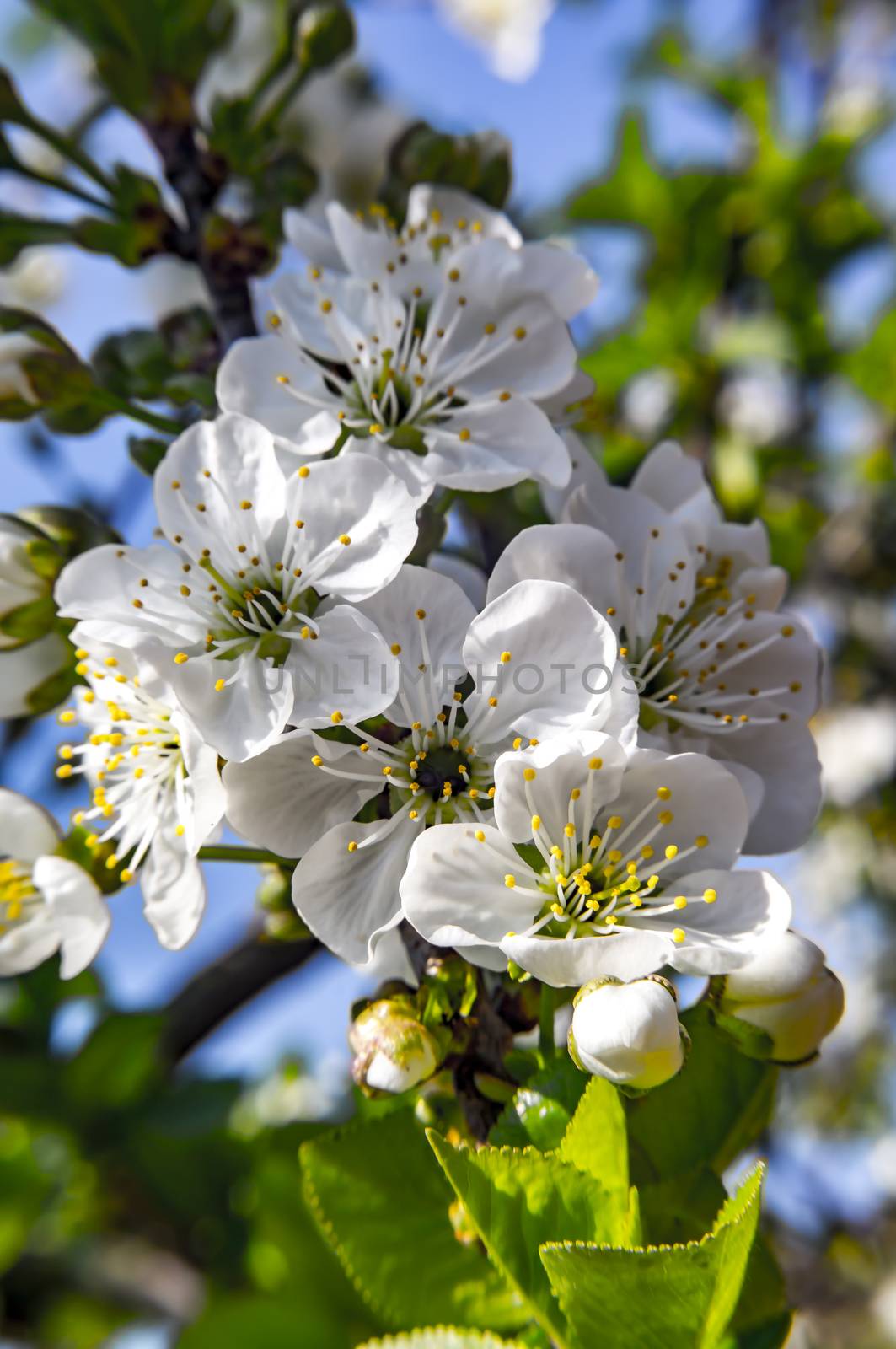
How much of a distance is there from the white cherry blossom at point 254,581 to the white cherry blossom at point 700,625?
15 cm

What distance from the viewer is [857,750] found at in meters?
3.01

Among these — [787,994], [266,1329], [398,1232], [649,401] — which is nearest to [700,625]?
[787,994]

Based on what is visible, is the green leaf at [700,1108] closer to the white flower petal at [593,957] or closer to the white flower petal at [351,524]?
the white flower petal at [593,957]

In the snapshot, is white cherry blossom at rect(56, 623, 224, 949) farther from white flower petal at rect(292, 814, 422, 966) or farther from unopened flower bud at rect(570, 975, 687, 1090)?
unopened flower bud at rect(570, 975, 687, 1090)

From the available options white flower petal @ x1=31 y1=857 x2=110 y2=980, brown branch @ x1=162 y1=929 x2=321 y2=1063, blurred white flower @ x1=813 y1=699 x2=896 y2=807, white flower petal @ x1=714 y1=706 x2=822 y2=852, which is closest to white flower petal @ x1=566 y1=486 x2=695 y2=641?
white flower petal @ x1=714 y1=706 x2=822 y2=852

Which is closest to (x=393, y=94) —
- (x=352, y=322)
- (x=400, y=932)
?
(x=352, y=322)

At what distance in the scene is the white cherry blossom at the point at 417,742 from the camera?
862 millimetres

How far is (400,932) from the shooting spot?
947mm

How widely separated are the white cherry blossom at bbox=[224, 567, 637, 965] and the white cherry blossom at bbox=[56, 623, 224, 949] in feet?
0.10

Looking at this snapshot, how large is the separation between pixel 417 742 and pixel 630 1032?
268mm

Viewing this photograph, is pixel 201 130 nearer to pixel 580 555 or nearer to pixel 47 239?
pixel 47 239

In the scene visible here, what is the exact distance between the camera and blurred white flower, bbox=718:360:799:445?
7.54ft

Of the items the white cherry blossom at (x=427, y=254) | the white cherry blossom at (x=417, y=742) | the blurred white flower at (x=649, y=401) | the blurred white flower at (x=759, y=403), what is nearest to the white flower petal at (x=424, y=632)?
the white cherry blossom at (x=417, y=742)

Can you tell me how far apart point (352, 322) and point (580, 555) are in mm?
335
